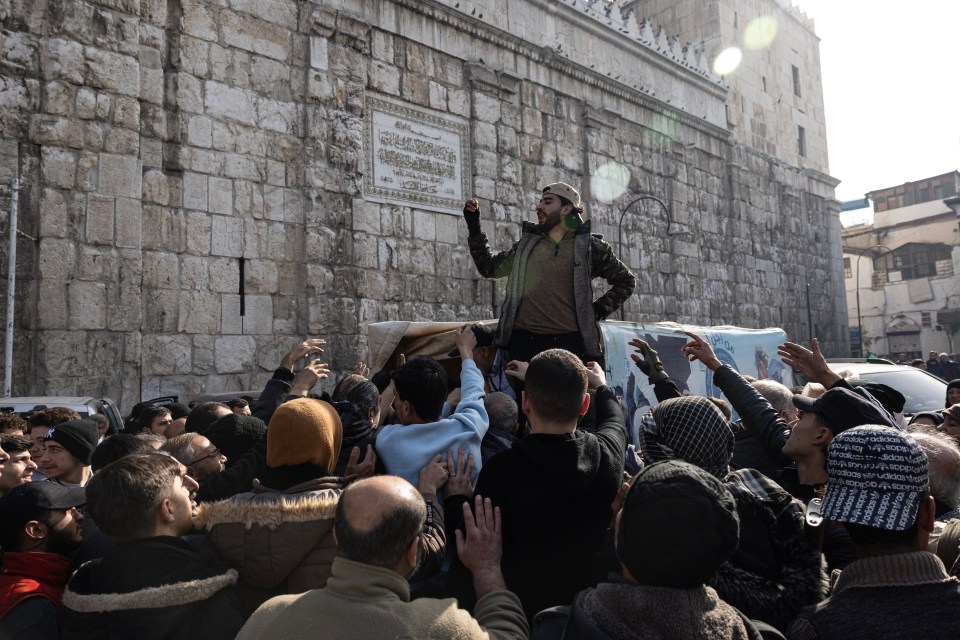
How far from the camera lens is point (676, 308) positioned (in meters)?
17.7

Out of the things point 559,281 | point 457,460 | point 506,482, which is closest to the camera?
point 506,482

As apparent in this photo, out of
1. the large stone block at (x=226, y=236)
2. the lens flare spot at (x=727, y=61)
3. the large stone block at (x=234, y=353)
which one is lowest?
the large stone block at (x=234, y=353)

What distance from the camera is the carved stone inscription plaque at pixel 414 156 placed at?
1169 cm

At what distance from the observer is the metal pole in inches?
314

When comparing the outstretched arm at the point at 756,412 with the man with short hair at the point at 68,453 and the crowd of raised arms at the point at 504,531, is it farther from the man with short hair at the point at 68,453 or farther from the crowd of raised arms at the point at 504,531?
the man with short hair at the point at 68,453

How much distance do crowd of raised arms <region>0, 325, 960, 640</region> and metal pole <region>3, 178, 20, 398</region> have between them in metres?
5.67

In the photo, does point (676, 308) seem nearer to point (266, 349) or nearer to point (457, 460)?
point (266, 349)

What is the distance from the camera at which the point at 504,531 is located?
238cm

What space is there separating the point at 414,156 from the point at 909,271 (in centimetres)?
4480

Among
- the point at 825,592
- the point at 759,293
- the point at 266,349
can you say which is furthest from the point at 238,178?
the point at 759,293

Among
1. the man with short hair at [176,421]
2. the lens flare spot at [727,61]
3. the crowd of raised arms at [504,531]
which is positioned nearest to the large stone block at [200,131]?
the man with short hair at [176,421]

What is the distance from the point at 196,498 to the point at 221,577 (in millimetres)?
896

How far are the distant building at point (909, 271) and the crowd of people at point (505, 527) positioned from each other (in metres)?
42.4

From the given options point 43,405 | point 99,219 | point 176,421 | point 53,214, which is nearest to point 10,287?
point 53,214
